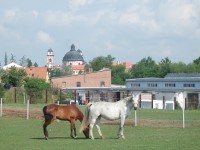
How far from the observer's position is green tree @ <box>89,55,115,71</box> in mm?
185750

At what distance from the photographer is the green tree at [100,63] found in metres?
186

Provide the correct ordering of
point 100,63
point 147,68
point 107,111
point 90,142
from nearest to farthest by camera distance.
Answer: point 90,142
point 107,111
point 147,68
point 100,63

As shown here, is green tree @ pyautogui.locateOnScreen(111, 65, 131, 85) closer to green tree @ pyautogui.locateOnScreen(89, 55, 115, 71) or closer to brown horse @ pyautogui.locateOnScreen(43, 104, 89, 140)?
green tree @ pyautogui.locateOnScreen(89, 55, 115, 71)

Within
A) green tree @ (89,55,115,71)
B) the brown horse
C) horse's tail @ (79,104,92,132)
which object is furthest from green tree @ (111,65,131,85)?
horse's tail @ (79,104,92,132)

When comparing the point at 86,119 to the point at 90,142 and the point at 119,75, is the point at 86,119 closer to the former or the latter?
the point at 90,142

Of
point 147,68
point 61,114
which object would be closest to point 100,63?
point 147,68

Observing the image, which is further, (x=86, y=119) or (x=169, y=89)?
(x=169, y=89)

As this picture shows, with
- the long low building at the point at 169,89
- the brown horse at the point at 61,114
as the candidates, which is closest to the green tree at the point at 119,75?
the long low building at the point at 169,89

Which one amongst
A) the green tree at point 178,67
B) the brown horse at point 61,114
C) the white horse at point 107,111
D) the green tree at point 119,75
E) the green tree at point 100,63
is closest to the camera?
the white horse at point 107,111

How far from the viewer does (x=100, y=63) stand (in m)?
188

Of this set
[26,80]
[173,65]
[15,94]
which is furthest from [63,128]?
[173,65]

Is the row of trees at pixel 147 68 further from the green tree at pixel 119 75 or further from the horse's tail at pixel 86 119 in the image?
the horse's tail at pixel 86 119

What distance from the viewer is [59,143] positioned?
20406 mm

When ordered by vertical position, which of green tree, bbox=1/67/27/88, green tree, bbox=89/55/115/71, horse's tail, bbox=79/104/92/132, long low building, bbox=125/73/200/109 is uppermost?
green tree, bbox=89/55/115/71
